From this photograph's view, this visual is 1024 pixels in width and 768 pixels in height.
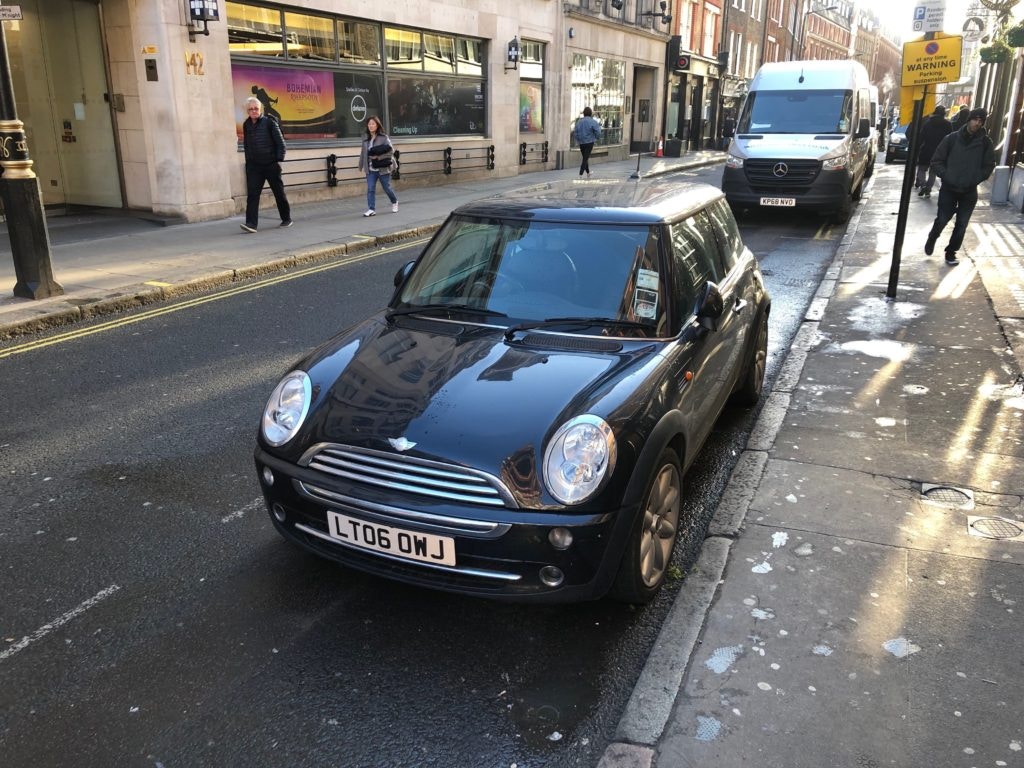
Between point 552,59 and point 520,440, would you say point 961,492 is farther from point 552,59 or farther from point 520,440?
point 552,59

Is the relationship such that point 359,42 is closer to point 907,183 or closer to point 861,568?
point 907,183

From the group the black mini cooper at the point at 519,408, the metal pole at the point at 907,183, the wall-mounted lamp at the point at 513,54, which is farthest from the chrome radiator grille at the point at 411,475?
the wall-mounted lamp at the point at 513,54

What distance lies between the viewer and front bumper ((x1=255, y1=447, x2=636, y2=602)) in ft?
9.64

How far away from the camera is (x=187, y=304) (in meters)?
9.04

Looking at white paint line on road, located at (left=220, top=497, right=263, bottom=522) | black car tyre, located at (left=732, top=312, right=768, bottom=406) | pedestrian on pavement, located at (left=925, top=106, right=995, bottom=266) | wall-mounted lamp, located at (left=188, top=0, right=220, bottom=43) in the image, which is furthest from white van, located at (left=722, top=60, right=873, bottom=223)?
white paint line on road, located at (left=220, top=497, right=263, bottom=522)

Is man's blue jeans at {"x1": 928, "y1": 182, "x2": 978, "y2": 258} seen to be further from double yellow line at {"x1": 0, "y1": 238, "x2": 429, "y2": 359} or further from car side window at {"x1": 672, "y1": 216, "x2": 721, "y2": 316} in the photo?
double yellow line at {"x1": 0, "y1": 238, "x2": 429, "y2": 359}

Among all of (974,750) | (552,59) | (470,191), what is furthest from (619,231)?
(552,59)

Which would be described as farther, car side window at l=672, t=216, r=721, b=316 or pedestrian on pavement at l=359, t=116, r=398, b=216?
pedestrian on pavement at l=359, t=116, r=398, b=216

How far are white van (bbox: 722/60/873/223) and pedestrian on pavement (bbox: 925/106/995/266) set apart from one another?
368cm

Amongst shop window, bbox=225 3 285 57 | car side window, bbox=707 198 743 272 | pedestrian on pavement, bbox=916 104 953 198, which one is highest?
shop window, bbox=225 3 285 57

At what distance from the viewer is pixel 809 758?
101 inches

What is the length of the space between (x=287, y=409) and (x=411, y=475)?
766 millimetres

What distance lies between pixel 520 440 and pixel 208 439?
2.92 m

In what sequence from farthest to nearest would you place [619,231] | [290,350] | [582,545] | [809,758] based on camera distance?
[290,350] < [619,231] < [582,545] < [809,758]
